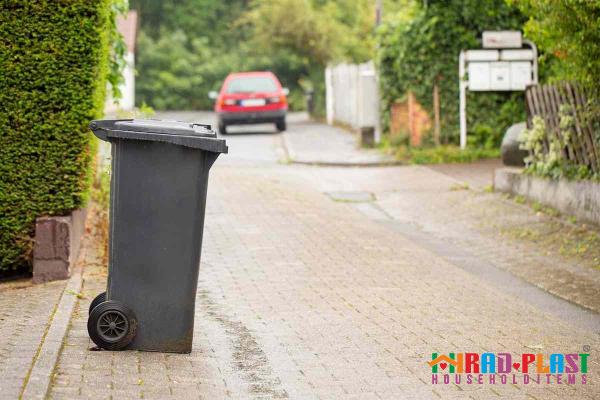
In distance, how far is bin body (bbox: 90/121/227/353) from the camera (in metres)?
7.04

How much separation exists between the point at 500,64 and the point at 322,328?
1443 cm

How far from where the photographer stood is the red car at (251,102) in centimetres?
3081

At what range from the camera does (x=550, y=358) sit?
7328 mm

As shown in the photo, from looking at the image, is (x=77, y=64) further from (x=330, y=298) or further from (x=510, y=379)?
(x=510, y=379)

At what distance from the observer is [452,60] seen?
2212 centimetres

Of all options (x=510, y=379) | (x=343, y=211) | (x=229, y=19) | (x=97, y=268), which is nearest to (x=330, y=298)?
(x=97, y=268)

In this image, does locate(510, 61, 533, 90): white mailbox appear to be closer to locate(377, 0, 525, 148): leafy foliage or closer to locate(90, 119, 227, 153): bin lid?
locate(377, 0, 525, 148): leafy foliage

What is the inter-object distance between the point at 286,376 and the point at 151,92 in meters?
52.4

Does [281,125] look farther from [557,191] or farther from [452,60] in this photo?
[557,191]

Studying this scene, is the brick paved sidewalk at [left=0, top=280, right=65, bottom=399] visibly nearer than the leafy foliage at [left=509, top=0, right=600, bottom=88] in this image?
Yes

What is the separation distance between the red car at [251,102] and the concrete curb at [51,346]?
841 inches

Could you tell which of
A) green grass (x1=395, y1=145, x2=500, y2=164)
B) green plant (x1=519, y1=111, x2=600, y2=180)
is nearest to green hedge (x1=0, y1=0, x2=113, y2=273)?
green plant (x1=519, y1=111, x2=600, y2=180)

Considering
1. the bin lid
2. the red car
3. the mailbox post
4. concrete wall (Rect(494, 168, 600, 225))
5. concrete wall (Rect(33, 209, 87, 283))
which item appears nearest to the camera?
the bin lid

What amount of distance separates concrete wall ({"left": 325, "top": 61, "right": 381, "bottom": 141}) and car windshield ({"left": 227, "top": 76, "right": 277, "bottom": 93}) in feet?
7.01
